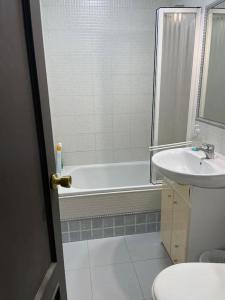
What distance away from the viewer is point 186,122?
6.84ft

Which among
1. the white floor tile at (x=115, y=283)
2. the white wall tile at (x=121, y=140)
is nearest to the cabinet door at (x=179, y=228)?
the white floor tile at (x=115, y=283)

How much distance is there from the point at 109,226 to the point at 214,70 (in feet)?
5.37

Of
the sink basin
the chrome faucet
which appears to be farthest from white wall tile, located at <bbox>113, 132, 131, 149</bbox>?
the chrome faucet

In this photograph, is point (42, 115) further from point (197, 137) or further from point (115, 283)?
point (197, 137)

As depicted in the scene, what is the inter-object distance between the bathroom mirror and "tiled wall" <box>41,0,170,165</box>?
2.53 ft

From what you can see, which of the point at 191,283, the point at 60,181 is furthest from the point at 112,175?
the point at 60,181

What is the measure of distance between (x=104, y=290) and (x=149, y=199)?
0.86m

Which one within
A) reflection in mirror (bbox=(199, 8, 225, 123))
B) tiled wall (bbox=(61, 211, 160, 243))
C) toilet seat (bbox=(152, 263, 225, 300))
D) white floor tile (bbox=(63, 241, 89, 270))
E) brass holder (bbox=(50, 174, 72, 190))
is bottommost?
white floor tile (bbox=(63, 241, 89, 270))

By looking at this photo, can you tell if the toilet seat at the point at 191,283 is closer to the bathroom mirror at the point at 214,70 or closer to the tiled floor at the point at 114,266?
the tiled floor at the point at 114,266

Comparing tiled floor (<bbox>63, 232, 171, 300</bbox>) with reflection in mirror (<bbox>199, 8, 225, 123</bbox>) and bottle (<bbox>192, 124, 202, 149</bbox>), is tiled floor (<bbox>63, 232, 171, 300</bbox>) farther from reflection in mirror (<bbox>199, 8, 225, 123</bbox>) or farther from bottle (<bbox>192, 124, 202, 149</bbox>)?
reflection in mirror (<bbox>199, 8, 225, 123</bbox>)

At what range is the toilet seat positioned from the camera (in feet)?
3.16

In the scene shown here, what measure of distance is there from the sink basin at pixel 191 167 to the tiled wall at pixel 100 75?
99 centimetres

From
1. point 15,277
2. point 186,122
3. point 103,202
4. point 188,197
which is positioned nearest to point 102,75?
point 186,122

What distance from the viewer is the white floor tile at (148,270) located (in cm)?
162
